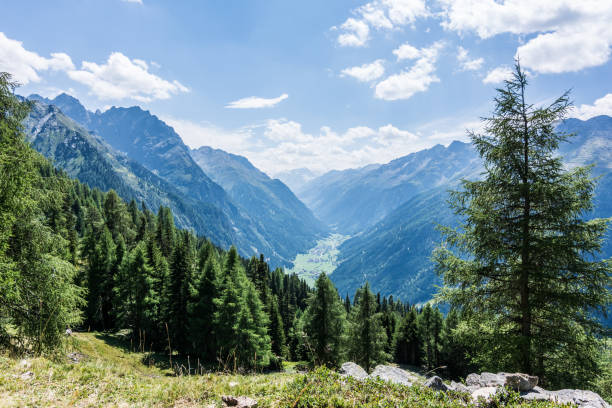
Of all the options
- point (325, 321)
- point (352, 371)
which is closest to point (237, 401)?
point (352, 371)

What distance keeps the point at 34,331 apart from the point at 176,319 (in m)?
26.7

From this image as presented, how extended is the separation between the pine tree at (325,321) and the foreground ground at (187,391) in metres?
24.9

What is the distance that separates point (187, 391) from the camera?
6617 mm

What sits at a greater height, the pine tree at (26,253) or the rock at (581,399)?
the pine tree at (26,253)

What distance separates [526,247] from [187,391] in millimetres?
12133

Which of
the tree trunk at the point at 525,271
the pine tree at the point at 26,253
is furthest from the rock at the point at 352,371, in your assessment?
the pine tree at the point at 26,253

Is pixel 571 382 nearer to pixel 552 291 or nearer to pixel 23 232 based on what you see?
pixel 552 291

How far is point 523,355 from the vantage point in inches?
407

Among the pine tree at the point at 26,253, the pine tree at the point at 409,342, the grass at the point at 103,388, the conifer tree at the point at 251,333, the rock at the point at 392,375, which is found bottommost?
the pine tree at the point at 409,342

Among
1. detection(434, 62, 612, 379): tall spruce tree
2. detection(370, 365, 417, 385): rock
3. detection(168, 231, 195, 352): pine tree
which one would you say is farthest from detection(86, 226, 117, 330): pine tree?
detection(434, 62, 612, 379): tall spruce tree

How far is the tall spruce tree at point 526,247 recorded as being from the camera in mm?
10180

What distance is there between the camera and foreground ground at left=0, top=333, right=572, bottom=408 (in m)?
5.74

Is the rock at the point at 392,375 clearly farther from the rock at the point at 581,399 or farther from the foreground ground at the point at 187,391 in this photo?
the rock at the point at 581,399

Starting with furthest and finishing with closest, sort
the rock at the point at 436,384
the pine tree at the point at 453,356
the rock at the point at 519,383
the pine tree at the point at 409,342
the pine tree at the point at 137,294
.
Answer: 1. the pine tree at the point at 409,342
2. the pine tree at the point at 453,356
3. the pine tree at the point at 137,294
4. the rock at the point at 436,384
5. the rock at the point at 519,383
